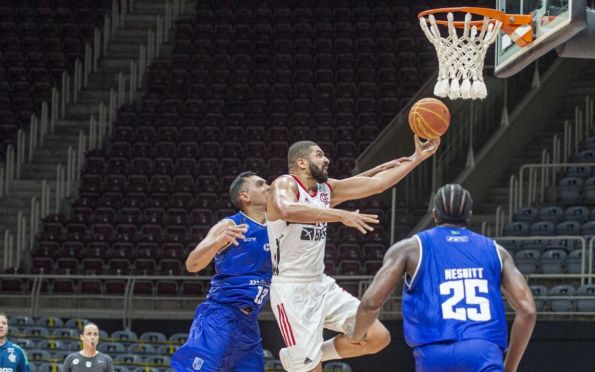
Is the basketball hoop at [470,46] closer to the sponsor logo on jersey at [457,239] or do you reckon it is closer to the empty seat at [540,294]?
the sponsor logo on jersey at [457,239]

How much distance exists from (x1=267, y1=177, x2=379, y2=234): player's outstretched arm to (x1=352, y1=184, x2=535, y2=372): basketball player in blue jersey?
50.5 inches

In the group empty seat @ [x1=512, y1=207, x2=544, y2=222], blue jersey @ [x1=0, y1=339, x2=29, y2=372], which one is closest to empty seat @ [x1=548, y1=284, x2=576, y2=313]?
empty seat @ [x1=512, y1=207, x2=544, y2=222]

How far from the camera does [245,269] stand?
995cm

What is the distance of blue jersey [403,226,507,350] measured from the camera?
6.83 metres

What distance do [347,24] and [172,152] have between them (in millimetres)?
5603

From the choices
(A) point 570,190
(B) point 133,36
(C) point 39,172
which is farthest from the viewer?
(B) point 133,36

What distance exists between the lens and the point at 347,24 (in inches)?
1078

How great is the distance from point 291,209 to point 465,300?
2384 millimetres

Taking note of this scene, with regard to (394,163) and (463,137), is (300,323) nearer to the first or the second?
(394,163)

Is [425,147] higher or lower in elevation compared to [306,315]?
higher

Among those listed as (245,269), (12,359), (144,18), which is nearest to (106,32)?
(144,18)

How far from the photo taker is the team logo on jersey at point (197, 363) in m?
9.65

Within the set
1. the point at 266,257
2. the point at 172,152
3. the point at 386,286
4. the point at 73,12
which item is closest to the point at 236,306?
the point at 266,257

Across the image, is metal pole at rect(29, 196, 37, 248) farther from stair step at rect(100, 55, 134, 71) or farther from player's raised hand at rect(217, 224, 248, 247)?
player's raised hand at rect(217, 224, 248, 247)
